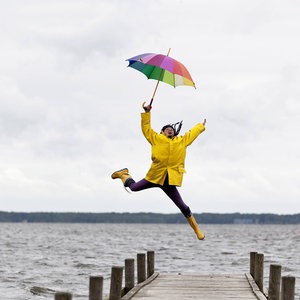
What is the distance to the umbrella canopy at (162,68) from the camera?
15.6 m

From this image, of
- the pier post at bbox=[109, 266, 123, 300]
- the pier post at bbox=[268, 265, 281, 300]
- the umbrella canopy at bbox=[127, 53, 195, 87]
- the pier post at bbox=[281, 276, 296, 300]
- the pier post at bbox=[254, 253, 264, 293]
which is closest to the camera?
the pier post at bbox=[281, 276, 296, 300]

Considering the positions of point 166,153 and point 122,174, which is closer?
point 166,153

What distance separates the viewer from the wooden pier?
14.8 meters

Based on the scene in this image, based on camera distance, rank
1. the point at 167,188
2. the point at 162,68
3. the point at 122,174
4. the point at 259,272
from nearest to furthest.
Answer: the point at 162,68 → the point at 167,188 → the point at 122,174 → the point at 259,272

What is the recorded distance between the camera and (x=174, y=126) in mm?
15680

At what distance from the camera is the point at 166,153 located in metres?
15.5

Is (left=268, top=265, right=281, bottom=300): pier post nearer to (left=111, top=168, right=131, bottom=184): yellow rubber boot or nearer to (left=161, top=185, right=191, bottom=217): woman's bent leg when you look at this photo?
(left=161, top=185, right=191, bottom=217): woman's bent leg

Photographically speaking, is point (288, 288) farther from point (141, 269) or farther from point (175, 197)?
point (141, 269)

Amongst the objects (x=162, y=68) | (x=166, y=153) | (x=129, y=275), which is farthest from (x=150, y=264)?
(x=162, y=68)

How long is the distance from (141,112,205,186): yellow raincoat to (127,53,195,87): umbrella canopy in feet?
3.04

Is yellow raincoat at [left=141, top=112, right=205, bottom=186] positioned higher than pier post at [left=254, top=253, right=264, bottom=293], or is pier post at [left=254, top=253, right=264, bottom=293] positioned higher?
yellow raincoat at [left=141, top=112, right=205, bottom=186]

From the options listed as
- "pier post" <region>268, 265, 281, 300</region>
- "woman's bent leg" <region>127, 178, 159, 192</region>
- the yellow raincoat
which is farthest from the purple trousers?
"pier post" <region>268, 265, 281, 300</region>

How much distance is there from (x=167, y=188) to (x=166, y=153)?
0.75m

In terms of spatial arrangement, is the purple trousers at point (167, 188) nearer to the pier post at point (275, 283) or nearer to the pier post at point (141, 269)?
the pier post at point (275, 283)
